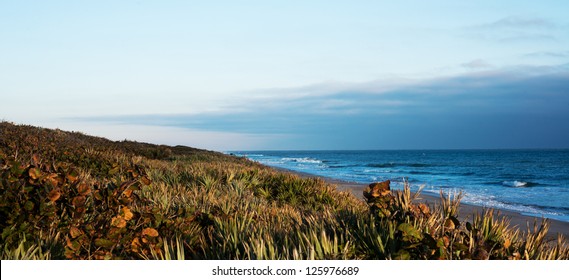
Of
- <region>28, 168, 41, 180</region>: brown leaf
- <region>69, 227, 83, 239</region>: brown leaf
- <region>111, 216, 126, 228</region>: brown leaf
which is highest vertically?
<region>28, 168, 41, 180</region>: brown leaf

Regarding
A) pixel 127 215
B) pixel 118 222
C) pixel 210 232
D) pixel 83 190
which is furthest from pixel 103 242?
pixel 210 232

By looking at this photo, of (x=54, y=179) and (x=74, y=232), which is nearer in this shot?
(x=74, y=232)

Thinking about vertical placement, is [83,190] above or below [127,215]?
above

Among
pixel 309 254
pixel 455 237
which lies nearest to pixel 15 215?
pixel 309 254

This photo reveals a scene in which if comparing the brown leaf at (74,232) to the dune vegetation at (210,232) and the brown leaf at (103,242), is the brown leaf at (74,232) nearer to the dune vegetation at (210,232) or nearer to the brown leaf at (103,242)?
the dune vegetation at (210,232)

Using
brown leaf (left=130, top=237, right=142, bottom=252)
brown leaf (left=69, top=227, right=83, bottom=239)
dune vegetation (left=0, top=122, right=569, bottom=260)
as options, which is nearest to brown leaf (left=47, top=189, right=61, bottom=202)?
dune vegetation (left=0, top=122, right=569, bottom=260)

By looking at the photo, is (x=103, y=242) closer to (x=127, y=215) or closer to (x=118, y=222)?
(x=118, y=222)

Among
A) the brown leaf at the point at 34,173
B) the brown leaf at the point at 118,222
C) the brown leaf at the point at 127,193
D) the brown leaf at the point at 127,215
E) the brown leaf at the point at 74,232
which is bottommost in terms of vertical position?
the brown leaf at the point at 74,232

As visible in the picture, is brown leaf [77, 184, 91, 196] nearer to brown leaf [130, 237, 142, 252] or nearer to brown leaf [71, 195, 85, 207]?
brown leaf [71, 195, 85, 207]

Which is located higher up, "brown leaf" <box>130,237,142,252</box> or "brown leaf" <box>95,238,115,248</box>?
"brown leaf" <box>95,238,115,248</box>

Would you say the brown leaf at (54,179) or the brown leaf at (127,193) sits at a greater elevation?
the brown leaf at (54,179)

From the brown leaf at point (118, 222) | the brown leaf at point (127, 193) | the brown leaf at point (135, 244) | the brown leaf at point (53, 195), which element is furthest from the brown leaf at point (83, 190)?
the brown leaf at point (135, 244)
